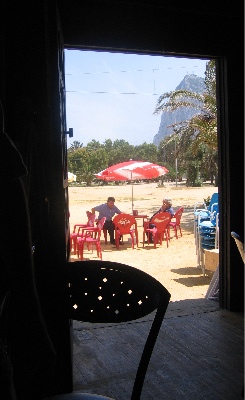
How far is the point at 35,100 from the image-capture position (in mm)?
2018

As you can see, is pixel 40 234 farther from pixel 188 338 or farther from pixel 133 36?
pixel 133 36

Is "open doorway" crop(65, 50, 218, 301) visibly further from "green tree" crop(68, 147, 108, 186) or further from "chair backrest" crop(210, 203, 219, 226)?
"chair backrest" crop(210, 203, 219, 226)

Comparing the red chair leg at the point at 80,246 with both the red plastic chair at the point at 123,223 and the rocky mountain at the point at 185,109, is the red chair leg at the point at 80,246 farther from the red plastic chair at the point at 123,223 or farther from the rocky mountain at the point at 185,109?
the rocky mountain at the point at 185,109

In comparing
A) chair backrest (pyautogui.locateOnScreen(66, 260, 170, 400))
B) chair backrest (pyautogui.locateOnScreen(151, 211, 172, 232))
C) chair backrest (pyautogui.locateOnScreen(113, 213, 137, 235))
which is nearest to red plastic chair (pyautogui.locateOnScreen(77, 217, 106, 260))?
chair backrest (pyautogui.locateOnScreen(113, 213, 137, 235))

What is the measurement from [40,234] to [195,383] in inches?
45.9

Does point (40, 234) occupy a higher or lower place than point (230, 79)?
lower

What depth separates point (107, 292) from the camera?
1.20 metres

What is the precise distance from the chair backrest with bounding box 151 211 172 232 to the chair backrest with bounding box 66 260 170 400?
7.98 metres

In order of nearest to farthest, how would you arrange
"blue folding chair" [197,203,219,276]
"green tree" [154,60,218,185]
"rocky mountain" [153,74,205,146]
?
"blue folding chair" [197,203,219,276]
"green tree" [154,60,218,185]
"rocky mountain" [153,74,205,146]

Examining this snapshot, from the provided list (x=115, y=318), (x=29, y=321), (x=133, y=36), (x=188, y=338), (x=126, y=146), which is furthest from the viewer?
(x=126, y=146)

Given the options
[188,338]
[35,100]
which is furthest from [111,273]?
[188,338]

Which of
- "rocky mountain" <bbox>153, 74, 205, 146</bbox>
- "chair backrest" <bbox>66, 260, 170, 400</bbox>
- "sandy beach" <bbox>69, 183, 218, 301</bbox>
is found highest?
"rocky mountain" <bbox>153, 74, 205, 146</bbox>

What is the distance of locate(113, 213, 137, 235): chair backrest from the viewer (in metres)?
9.21

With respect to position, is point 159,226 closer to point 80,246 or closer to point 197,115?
point 80,246
